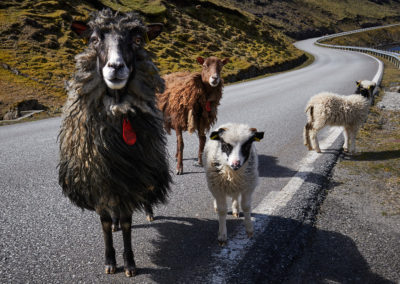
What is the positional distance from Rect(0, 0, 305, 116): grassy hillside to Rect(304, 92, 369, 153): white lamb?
3416 mm

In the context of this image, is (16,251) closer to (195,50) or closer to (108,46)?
(108,46)

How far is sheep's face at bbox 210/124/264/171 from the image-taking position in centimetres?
302

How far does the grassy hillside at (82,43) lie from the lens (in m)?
14.2

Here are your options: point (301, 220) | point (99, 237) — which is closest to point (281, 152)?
point (301, 220)

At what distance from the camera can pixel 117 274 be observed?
8.45ft

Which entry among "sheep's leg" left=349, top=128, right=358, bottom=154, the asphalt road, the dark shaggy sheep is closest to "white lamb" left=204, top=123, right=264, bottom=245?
the asphalt road

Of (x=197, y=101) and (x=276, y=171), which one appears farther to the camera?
(x=197, y=101)

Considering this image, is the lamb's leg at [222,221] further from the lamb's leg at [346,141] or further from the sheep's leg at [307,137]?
the lamb's leg at [346,141]

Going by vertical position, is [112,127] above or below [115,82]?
below

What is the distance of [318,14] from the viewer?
94688 millimetres

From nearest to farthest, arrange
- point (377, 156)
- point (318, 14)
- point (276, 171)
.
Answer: point (276, 171) → point (377, 156) → point (318, 14)

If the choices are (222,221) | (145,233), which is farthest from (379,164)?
(145,233)

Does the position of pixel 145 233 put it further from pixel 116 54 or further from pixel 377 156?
pixel 377 156

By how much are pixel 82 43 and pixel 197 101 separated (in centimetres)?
2028
